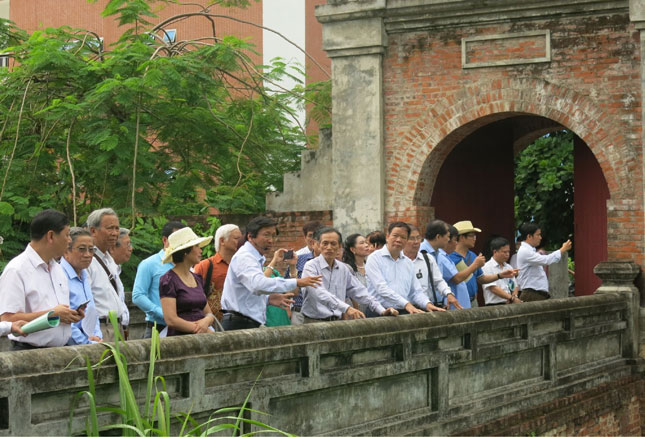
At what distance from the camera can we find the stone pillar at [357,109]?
46.4 feet

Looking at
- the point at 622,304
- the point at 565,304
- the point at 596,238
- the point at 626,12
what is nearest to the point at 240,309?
the point at 565,304

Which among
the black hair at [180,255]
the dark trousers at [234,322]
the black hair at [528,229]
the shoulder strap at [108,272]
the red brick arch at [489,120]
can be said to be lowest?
the dark trousers at [234,322]

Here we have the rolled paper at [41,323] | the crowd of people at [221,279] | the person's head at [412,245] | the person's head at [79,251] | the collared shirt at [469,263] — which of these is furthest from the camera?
the collared shirt at [469,263]

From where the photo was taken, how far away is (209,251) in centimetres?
1475

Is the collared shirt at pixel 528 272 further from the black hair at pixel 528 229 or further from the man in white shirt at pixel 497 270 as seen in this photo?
the man in white shirt at pixel 497 270

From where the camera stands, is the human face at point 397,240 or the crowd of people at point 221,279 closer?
the crowd of people at point 221,279

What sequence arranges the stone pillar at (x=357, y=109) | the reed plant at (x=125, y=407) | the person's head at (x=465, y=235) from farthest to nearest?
1. the stone pillar at (x=357, y=109)
2. the person's head at (x=465, y=235)
3. the reed plant at (x=125, y=407)

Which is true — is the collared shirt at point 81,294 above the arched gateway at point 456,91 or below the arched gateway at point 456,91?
below

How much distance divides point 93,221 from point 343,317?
2.29m

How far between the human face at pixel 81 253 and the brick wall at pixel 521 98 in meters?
7.67

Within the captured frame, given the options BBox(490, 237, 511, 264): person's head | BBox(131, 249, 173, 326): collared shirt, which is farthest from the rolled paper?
BBox(490, 237, 511, 264): person's head

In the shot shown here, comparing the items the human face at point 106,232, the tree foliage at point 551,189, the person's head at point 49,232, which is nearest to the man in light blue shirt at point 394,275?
the human face at point 106,232

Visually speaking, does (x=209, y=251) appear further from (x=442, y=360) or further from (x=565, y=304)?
(x=442, y=360)

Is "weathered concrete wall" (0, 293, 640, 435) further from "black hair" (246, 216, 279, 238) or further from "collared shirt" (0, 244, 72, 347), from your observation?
"black hair" (246, 216, 279, 238)
